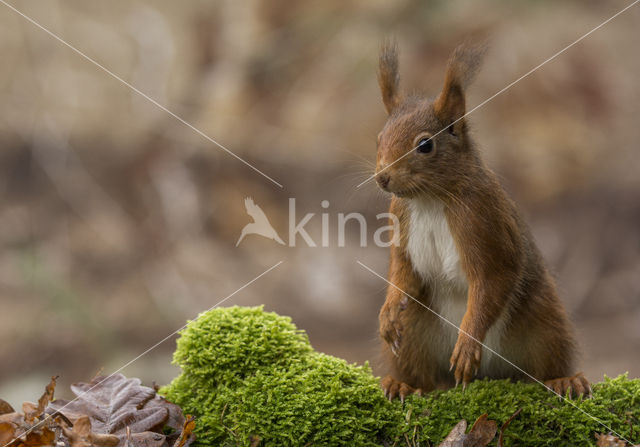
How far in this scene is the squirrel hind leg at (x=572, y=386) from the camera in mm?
2939

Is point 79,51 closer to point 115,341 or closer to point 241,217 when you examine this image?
point 241,217

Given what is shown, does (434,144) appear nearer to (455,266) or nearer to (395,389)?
(455,266)

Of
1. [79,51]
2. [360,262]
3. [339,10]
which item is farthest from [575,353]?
[79,51]

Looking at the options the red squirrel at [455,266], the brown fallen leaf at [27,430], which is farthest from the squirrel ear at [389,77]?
A: the brown fallen leaf at [27,430]

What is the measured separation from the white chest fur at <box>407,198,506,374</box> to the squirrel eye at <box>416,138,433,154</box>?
0.23 metres

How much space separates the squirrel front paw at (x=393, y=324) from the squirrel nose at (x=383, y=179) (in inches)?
22.0

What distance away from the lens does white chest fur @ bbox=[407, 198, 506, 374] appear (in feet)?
10.1

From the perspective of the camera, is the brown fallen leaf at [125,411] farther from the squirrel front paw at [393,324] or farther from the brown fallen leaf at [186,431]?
the squirrel front paw at [393,324]

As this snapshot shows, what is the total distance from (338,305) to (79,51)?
10.2ft

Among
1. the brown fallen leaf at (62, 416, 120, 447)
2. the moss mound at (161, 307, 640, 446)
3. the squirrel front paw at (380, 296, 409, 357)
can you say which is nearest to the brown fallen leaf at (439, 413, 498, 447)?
the moss mound at (161, 307, 640, 446)

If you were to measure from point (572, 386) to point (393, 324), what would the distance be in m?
0.77

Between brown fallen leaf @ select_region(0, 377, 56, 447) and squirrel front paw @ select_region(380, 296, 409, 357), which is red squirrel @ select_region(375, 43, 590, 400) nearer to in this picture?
squirrel front paw @ select_region(380, 296, 409, 357)

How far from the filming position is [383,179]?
2.91m

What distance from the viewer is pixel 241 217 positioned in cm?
650
